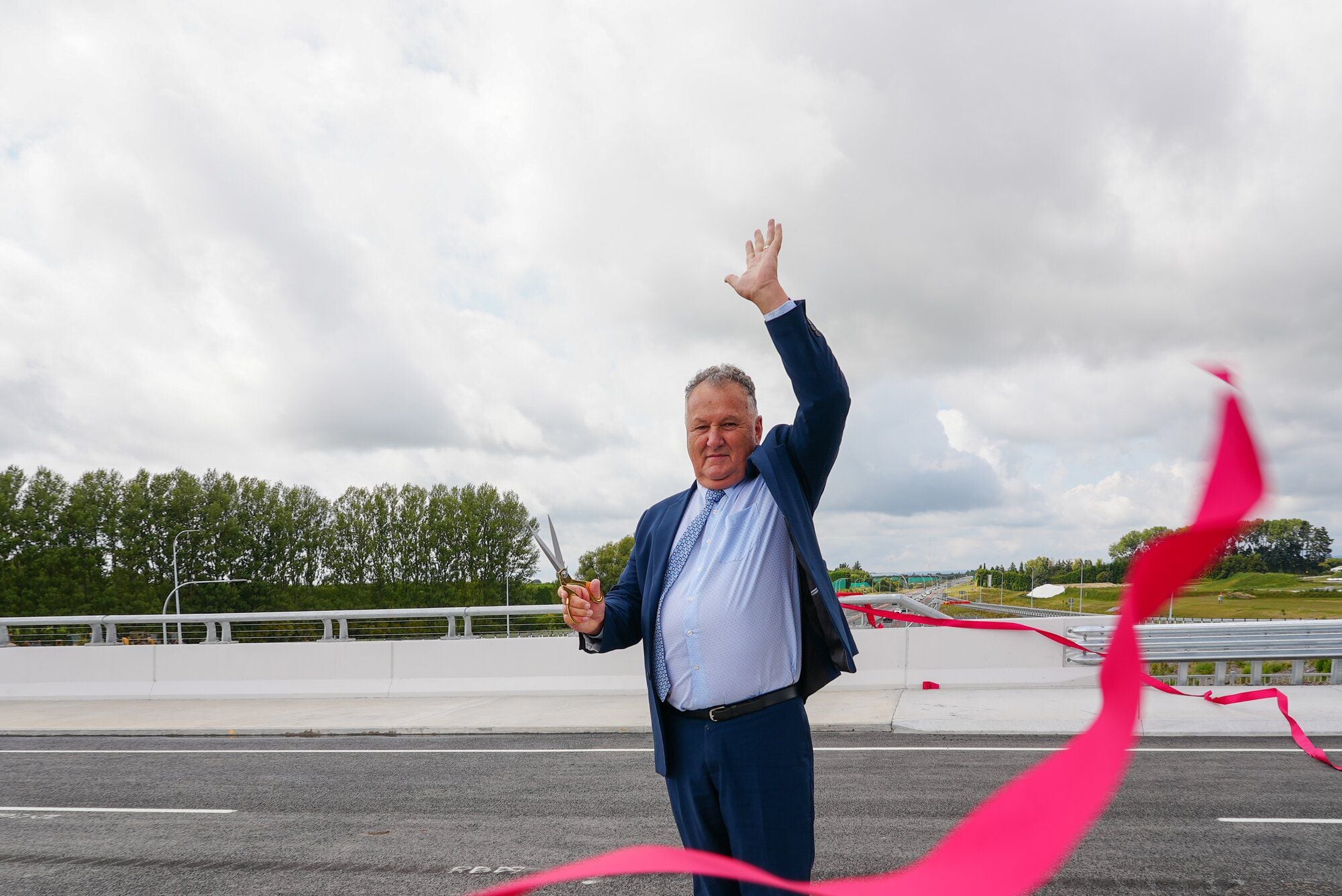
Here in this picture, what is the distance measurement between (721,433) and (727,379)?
0.58 ft

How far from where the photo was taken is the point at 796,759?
254cm

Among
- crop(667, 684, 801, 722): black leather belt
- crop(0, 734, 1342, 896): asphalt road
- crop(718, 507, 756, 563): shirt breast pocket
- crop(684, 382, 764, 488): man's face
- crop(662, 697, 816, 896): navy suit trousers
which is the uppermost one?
crop(684, 382, 764, 488): man's face

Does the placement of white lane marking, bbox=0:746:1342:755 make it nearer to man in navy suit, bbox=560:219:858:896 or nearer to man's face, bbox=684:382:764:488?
man in navy suit, bbox=560:219:858:896

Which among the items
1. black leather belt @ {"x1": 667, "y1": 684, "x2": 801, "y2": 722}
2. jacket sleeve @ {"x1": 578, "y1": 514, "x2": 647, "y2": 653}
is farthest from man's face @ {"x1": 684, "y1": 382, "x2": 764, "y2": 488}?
black leather belt @ {"x1": 667, "y1": 684, "x2": 801, "y2": 722}

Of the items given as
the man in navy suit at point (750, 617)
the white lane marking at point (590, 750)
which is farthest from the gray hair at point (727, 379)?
the white lane marking at point (590, 750)

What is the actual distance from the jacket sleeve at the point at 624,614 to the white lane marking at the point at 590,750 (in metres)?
5.72

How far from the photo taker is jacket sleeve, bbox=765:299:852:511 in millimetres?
2520

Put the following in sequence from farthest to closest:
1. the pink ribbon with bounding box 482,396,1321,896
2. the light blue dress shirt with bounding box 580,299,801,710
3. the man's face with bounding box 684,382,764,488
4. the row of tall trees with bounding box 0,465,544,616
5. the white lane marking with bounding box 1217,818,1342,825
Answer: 1. the row of tall trees with bounding box 0,465,544,616
2. the white lane marking with bounding box 1217,818,1342,825
3. the man's face with bounding box 684,382,764,488
4. the light blue dress shirt with bounding box 580,299,801,710
5. the pink ribbon with bounding box 482,396,1321,896

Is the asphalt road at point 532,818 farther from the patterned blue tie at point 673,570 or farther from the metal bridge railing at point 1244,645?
the patterned blue tie at point 673,570

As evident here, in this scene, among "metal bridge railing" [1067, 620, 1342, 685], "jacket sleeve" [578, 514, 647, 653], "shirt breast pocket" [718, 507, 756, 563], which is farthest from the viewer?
"metal bridge railing" [1067, 620, 1342, 685]

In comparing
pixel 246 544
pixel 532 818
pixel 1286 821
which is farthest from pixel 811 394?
pixel 246 544

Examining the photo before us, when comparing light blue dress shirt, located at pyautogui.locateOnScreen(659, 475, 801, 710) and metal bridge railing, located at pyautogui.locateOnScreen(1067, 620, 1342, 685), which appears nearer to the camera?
light blue dress shirt, located at pyautogui.locateOnScreen(659, 475, 801, 710)

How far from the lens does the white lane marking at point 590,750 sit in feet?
25.7

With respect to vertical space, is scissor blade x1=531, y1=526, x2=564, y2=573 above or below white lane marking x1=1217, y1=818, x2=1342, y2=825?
above
